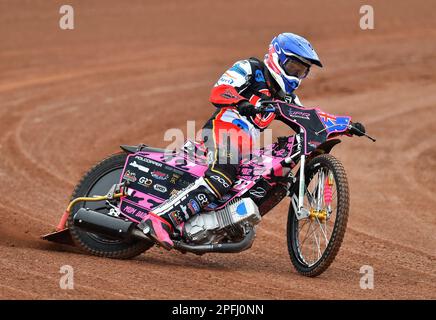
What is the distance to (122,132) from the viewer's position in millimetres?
16188

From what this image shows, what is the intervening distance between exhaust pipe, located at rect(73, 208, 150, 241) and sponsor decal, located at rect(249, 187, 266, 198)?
3.48ft

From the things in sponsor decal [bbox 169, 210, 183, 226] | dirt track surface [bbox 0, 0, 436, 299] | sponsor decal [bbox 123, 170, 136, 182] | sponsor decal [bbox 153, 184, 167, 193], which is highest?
sponsor decal [bbox 123, 170, 136, 182]

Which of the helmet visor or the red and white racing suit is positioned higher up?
the helmet visor

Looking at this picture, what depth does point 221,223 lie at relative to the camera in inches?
338

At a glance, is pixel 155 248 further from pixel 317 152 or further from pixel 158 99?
pixel 158 99

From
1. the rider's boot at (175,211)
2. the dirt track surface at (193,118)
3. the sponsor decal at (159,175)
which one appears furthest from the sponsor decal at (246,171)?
the dirt track surface at (193,118)

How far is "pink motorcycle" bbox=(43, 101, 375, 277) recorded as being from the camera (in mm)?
8352

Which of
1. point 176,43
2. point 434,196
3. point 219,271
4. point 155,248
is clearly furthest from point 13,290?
point 176,43

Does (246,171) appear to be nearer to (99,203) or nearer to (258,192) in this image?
(258,192)

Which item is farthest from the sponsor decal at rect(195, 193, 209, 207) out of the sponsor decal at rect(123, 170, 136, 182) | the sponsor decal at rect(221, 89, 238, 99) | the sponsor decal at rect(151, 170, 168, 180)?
the sponsor decal at rect(221, 89, 238, 99)

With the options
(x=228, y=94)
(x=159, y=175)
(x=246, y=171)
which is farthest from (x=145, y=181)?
(x=228, y=94)

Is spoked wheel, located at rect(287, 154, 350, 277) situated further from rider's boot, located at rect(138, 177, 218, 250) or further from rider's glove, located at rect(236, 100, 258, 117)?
rider's boot, located at rect(138, 177, 218, 250)

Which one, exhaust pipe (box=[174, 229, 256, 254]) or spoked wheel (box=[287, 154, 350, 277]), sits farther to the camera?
exhaust pipe (box=[174, 229, 256, 254])

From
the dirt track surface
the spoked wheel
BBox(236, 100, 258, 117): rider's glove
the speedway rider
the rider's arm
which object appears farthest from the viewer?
the speedway rider
